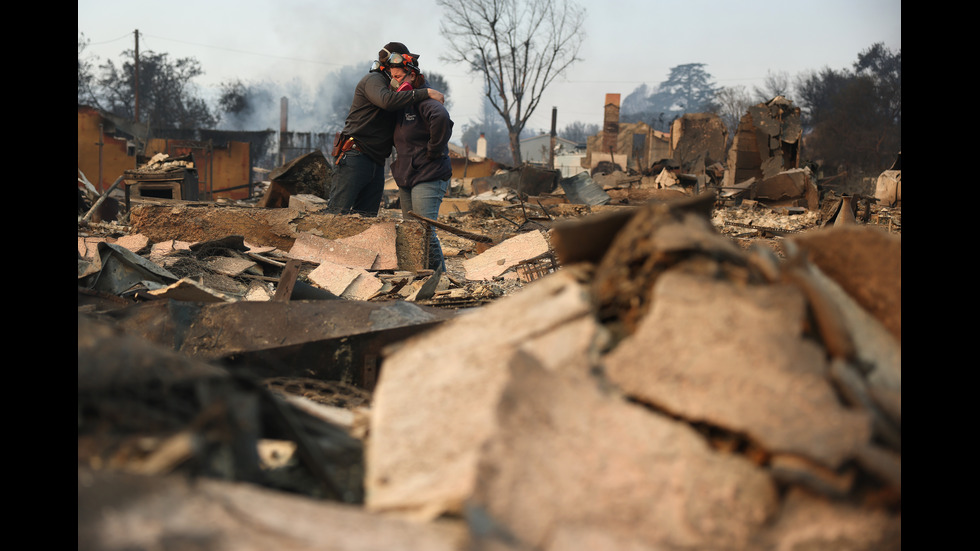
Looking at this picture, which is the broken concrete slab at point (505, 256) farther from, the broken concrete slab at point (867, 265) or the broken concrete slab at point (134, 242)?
the broken concrete slab at point (867, 265)

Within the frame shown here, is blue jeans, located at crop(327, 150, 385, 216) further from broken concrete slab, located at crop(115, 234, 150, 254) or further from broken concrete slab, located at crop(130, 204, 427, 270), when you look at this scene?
broken concrete slab, located at crop(115, 234, 150, 254)

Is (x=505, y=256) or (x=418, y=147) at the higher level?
(x=418, y=147)

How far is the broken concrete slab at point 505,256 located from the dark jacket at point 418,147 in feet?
2.95

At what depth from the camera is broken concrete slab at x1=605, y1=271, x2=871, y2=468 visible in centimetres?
119

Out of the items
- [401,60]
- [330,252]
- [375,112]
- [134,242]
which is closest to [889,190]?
[401,60]

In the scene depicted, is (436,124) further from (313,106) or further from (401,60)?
(313,106)

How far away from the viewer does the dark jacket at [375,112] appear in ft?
17.3

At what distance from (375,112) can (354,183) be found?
64 cm

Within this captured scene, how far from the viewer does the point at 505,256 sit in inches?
235

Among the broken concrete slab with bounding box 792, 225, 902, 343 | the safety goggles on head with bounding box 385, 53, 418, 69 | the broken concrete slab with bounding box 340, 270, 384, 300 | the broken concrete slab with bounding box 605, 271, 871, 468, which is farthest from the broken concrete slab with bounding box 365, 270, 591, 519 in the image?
the safety goggles on head with bounding box 385, 53, 418, 69

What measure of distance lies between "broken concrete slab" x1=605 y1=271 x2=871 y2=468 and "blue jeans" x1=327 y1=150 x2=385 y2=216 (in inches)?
183

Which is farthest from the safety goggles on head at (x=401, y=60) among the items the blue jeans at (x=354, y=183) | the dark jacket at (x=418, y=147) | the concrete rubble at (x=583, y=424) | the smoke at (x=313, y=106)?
the smoke at (x=313, y=106)

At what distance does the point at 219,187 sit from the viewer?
18.3m

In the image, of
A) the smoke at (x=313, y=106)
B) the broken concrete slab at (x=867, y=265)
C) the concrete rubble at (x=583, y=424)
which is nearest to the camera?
the concrete rubble at (x=583, y=424)
